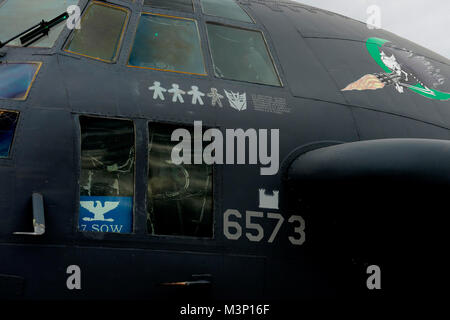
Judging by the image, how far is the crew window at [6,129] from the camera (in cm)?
612

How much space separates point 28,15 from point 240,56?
2633 mm

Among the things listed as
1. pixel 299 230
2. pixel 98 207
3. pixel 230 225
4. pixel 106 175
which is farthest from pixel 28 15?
pixel 299 230

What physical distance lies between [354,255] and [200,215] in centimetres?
197

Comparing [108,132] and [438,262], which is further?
[438,262]

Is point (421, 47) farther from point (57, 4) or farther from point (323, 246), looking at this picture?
point (57, 4)

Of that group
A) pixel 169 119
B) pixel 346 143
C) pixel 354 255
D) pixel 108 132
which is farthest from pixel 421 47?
pixel 108 132

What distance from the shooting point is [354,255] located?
7395mm

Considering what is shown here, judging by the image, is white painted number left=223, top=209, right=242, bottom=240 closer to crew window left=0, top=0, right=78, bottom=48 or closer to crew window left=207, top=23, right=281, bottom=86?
crew window left=207, top=23, right=281, bottom=86

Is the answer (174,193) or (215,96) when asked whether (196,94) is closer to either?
(215,96)

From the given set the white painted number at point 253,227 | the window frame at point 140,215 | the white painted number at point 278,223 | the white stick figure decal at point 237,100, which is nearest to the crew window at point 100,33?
the window frame at point 140,215

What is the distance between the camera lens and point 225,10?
852 centimetres

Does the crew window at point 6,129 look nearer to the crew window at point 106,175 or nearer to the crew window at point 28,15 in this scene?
the crew window at point 106,175

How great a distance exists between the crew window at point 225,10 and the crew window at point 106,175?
2.53 meters

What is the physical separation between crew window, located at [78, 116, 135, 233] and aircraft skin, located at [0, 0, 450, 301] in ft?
0.28
